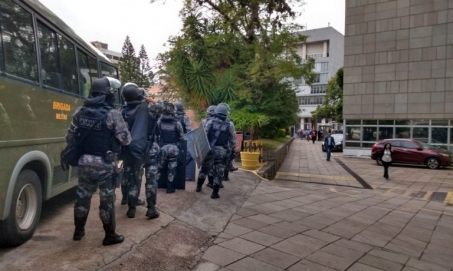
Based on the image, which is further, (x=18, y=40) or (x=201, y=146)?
(x=201, y=146)

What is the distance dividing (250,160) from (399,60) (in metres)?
16.0

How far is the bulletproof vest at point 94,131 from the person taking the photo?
370 centimetres

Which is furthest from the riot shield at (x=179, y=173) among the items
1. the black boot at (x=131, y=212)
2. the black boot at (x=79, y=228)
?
the black boot at (x=79, y=228)

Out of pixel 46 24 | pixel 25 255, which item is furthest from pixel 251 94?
pixel 25 255

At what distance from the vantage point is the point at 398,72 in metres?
22.4

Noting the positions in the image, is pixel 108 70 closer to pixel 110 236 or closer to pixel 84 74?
pixel 84 74

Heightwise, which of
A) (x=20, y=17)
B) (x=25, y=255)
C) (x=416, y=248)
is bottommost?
(x=416, y=248)

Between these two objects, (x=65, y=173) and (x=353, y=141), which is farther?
(x=353, y=141)

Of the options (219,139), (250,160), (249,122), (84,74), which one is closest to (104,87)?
(84,74)

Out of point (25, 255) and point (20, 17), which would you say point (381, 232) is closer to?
point (25, 255)

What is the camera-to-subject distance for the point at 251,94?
1473 centimetres

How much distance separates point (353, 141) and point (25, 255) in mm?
23163

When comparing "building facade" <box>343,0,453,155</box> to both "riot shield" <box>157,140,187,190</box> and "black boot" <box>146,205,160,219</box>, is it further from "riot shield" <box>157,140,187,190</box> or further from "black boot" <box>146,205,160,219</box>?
"black boot" <box>146,205,160,219</box>

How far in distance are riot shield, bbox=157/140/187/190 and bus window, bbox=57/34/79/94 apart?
2137 millimetres
